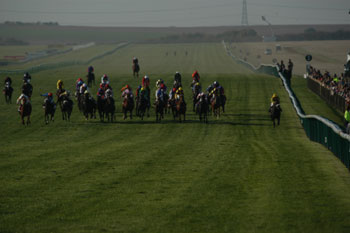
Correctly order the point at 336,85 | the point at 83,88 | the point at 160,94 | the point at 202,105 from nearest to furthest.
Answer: the point at 202,105, the point at 160,94, the point at 83,88, the point at 336,85

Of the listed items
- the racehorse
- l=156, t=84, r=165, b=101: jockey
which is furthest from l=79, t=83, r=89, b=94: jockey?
the racehorse

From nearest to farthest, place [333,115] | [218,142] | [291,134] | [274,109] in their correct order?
[218,142] → [291,134] → [274,109] → [333,115]

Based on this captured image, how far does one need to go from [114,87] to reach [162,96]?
20.5 meters

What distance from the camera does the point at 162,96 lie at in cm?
3238

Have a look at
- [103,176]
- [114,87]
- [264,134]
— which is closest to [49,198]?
[103,176]

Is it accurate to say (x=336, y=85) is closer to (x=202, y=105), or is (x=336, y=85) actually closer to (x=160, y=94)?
(x=202, y=105)

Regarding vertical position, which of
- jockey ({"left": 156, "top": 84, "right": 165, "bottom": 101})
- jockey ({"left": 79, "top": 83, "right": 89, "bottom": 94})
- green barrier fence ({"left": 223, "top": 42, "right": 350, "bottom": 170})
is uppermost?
jockey ({"left": 79, "top": 83, "right": 89, "bottom": 94})

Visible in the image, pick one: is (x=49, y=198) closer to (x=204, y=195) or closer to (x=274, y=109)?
(x=204, y=195)

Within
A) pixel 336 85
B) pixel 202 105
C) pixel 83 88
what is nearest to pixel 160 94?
pixel 202 105

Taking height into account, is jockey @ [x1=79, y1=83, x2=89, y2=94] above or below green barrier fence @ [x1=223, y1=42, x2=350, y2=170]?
above

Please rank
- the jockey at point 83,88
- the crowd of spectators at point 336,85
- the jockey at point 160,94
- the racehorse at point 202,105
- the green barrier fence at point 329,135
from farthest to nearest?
the crowd of spectators at point 336,85 < the jockey at point 83,88 < the jockey at point 160,94 < the racehorse at point 202,105 < the green barrier fence at point 329,135

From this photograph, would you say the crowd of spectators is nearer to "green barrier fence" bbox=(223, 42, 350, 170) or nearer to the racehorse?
"green barrier fence" bbox=(223, 42, 350, 170)

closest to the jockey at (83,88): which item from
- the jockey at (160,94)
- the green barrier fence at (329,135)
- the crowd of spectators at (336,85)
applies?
the jockey at (160,94)

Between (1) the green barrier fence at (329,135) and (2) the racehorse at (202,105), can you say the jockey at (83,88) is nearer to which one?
(2) the racehorse at (202,105)
